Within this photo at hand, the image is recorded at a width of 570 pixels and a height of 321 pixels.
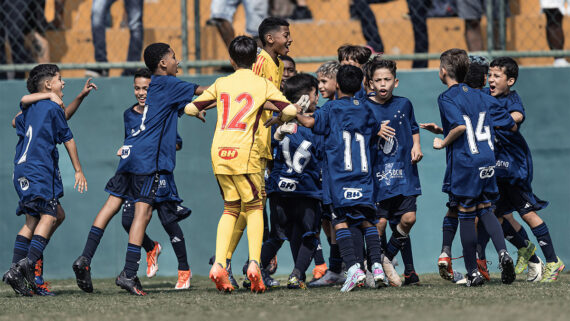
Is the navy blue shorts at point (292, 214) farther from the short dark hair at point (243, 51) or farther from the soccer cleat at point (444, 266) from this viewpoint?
the short dark hair at point (243, 51)

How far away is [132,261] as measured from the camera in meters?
6.40

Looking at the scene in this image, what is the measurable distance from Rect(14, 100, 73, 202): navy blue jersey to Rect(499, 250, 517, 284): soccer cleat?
336cm

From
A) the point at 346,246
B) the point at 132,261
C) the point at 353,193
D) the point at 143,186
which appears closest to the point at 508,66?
the point at 353,193

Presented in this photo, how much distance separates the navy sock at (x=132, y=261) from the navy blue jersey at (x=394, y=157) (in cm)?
185

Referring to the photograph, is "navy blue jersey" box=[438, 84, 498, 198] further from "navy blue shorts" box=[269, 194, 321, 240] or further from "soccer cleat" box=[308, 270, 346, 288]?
"soccer cleat" box=[308, 270, 346, 288]

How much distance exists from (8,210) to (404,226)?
397cm

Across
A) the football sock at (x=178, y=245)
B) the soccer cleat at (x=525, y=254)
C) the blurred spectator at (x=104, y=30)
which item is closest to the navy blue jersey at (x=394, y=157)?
the soccer cleat at (x=525, y=254)

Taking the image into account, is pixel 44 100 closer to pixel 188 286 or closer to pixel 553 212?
pixel 188 286

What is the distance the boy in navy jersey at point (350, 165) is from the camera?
6.16m

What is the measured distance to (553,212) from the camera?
26.7ft

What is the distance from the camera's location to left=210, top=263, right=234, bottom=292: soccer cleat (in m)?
5.90

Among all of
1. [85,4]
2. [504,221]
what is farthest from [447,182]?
[85,4]

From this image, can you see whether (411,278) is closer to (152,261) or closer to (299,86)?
(299,86)

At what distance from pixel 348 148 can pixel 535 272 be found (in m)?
1.91
